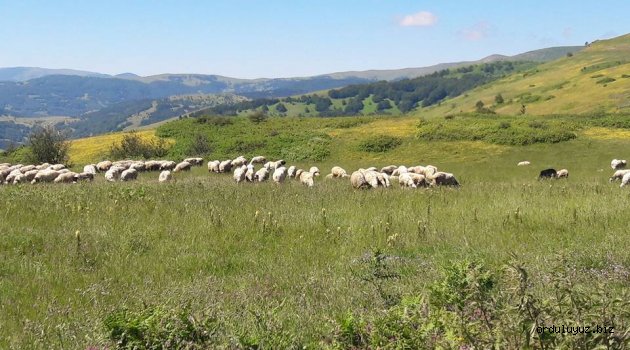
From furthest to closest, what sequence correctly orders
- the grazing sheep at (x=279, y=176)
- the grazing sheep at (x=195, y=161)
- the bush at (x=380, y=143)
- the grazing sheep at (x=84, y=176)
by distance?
the bush at (x=380, y=143) < the grazing sheep at (x=195, y=161) < the grazing sheep at (x=84, y=176) < the grazing sheep at (x=279, y=176)

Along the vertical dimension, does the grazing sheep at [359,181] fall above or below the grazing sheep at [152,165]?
above

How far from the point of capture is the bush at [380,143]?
3962cm

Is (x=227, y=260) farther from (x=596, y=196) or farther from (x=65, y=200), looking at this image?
(x=596, y=196)

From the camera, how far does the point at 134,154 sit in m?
43.0

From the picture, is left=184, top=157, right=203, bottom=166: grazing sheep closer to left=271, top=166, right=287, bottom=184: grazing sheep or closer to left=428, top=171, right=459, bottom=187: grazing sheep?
left=271, top=166, right=287, bottom=184: grazing sheep

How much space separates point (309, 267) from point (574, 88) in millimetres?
107526

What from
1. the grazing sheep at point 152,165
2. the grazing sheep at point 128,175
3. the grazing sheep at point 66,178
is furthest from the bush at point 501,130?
the grazing sheep at point 66,178

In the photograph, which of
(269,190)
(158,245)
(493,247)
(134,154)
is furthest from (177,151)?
(493,247)

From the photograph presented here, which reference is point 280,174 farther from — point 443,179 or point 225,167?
point 225,167

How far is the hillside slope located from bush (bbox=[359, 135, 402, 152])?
39736mm

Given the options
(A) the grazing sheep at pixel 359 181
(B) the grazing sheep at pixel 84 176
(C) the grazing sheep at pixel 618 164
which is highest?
(A) the grazing sheep at pixel 359 181

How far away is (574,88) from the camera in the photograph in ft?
322

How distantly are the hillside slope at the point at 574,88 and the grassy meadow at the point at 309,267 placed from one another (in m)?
62.9

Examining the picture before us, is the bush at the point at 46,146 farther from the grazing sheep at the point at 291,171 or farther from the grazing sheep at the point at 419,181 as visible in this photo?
the grazing sheep at the point at 419,181
